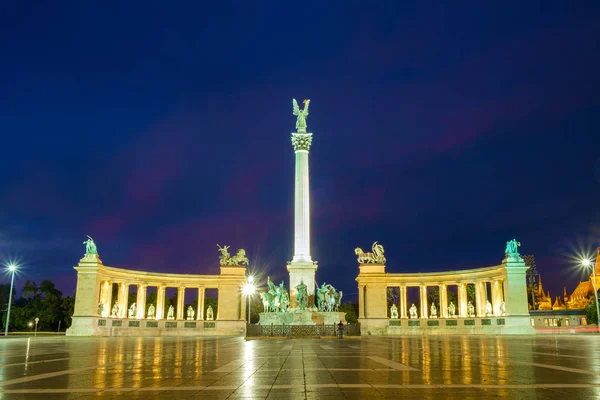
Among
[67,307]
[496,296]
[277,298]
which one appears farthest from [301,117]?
[67,307]

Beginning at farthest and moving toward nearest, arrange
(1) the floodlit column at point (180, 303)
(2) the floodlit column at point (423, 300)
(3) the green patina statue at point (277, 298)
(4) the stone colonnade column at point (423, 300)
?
(4) the stone colonnade column at point (423, 300) → (2) the floodlit column at point (423, 300) → (1) the floodlit column at point (180, 303) → (3) the green patina statue at point (277, 298)

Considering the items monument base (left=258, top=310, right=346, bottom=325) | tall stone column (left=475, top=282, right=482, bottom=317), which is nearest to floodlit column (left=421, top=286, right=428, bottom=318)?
tall stone column (left=475, top=282, right=482, bottom=317)

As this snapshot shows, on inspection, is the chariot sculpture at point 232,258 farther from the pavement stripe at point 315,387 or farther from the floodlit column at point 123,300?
the pavement stripe at point 315,387

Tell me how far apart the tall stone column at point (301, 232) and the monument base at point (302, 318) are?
311cm

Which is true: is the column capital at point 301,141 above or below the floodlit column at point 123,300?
above

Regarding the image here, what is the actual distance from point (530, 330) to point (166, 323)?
178 ft

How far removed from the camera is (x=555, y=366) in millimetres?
17719

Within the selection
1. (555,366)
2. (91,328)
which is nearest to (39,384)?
(555,366)

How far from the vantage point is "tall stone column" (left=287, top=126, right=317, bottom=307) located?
220ft

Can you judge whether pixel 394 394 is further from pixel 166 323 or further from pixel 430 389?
pixel 166 323

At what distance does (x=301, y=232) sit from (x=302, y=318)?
45.6ft

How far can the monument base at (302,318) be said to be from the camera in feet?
198

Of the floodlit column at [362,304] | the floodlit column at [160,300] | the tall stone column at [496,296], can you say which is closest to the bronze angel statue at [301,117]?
the floodlit column at [362,304]

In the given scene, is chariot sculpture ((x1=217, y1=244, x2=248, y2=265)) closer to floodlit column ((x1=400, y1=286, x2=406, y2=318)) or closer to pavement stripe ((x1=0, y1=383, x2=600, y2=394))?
floodlit column ((x1=400, y1=286, x2=406, y2=318))
